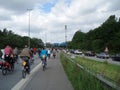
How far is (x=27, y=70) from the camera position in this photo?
20.4 metres

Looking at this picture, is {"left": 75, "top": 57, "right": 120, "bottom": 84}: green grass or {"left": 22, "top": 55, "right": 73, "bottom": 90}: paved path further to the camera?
{"left": 22, "top": 55, "right": 73, "bottom": 90}: paved path

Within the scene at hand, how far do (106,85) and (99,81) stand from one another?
704mm

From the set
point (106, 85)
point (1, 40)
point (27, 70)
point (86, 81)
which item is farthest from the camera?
point (1, 40)

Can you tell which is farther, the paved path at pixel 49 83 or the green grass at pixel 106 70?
the paved path at pixel 49 83

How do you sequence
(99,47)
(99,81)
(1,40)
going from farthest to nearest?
(99,47) < (1,40) < (99,81)

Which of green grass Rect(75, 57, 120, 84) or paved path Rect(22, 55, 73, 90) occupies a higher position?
green grass Rect(75, 57, 120, 84)

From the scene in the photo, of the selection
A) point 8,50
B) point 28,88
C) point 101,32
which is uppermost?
point 101,32

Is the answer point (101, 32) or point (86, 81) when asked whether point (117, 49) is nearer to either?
point (101, 32)

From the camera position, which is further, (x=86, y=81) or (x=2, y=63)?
(x=2, y=63)

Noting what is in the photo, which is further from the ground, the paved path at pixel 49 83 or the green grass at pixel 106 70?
the green grass at pixel 106 70

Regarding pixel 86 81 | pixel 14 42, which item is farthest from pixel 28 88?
pixel 14 42

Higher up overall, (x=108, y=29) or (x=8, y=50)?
(x=108, y=29)

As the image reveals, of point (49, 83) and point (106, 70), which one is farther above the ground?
point (106, 70)

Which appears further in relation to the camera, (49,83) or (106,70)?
(49,83)
